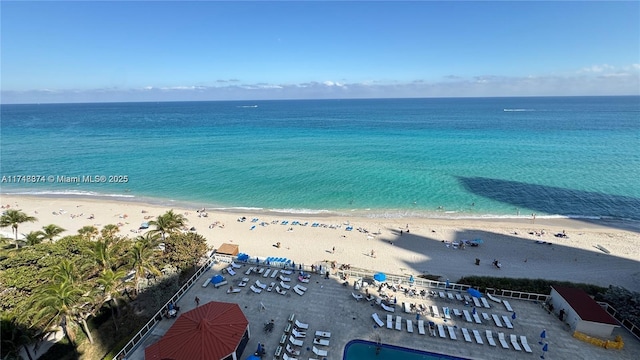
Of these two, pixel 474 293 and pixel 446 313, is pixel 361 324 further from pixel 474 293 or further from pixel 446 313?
pixel 474 293

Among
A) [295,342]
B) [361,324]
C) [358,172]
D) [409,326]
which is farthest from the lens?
[358,172]

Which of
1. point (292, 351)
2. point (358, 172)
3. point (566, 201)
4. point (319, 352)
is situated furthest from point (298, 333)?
point (566, 201)

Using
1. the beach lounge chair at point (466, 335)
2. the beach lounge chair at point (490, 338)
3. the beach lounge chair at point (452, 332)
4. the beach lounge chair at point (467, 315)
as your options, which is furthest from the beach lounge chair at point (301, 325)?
the beach lounge chair at point (490, 338)

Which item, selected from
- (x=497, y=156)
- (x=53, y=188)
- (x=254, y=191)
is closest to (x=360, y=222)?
(x=254, y=191)

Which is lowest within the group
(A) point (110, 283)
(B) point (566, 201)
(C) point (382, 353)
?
(C) point (382, 353)

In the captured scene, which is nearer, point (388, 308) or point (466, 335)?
point (466, 335)

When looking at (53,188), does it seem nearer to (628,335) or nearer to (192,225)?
(192,225)
